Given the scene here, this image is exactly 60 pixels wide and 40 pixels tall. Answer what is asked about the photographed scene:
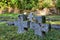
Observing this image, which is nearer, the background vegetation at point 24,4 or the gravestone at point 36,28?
the gravestone at point 36,28

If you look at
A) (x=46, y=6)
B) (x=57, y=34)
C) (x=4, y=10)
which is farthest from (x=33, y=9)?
(x=57, y=34)

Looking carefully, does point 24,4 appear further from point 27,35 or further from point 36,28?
point 36,28

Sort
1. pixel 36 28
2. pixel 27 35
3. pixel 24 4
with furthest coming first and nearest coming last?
pixel 24 4
pixel 27 35
pixel 36 28

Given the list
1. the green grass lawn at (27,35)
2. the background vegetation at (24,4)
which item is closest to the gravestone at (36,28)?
the green grass lawn at (27,35)

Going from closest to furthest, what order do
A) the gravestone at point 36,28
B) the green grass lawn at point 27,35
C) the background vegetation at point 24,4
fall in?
the gravestone at point 36,28, the green grass lawn at point 27,35, the background vegetation at point 24,4

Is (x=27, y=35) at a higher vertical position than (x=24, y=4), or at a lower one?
higher

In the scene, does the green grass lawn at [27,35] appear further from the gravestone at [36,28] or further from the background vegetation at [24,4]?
the background vegetation at [24,4]

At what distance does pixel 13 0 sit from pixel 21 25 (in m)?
9.66

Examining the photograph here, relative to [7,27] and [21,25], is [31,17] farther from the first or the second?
[7,27]

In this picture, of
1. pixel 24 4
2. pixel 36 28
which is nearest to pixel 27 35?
pixel 36 28

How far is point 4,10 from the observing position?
14.6 meters

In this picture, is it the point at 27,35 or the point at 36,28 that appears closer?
the point at 36,28

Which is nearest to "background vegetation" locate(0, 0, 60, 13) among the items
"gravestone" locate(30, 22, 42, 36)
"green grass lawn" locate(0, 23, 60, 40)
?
"green grass lawn" locate(0, 23, 60, 40)

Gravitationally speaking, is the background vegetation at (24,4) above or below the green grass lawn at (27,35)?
below
